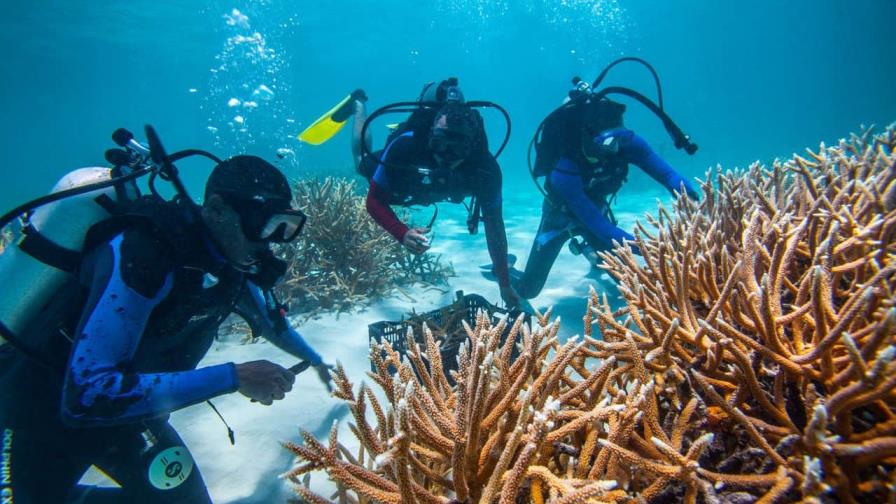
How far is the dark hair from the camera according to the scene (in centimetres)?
226

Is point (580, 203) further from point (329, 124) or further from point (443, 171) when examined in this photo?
point (329, 124)

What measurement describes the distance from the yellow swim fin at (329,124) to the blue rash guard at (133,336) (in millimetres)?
6004

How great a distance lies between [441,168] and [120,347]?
11.8ft

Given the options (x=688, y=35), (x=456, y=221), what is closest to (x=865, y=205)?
(x=456, y=221)

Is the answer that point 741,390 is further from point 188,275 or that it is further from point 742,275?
point 188,275

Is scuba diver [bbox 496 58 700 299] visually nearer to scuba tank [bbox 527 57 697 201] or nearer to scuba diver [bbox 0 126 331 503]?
scuba tank [bbox 527 57 697 201]

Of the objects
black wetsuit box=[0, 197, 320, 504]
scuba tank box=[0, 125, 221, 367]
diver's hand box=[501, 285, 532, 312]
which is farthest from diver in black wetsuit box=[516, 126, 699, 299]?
scuba tank box=[0, 125, 221, 367]

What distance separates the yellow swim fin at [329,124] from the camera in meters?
7.81

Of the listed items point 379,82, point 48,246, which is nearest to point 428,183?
point 48,246

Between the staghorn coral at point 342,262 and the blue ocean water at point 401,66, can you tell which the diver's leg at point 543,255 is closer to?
the staghorn coral at point 342,262

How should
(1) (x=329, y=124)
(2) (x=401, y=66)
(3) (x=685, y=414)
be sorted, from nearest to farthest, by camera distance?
(3) (x=685, y=414) → (1) (x=329, y=124) → (2) (x=401, y=66)

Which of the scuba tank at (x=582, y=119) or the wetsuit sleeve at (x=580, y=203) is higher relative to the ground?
the scuba tank at (x=582, y=119)

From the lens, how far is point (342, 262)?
20.7 feet

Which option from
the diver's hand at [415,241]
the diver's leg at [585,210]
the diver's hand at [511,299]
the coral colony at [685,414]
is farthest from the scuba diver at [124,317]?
the diver's leg at [585,210]
